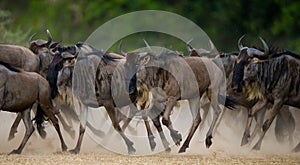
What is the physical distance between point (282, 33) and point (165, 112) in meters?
19.7

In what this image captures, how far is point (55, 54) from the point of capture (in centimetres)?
1415

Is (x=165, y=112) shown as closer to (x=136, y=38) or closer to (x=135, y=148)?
(x=135, y=148)

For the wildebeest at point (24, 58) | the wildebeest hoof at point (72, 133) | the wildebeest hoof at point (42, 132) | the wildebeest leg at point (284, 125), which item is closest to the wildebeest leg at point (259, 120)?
the wildebeest leg at point (284, 125)

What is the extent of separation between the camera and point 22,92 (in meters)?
13.1

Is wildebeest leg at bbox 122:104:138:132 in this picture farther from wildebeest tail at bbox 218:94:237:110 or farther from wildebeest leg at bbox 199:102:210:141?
wildebeest tail at bbox 218:94:237:110

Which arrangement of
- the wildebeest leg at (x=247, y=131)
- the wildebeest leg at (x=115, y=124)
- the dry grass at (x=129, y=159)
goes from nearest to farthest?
the dry grass at (x=129, y=159)
the wildebeest leg at (x=115, y=124)
the wildebeest leg at (x=247, y=131)

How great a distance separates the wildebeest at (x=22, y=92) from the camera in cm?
1296

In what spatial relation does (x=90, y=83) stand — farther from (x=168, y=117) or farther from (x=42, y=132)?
(x=42, y=132)

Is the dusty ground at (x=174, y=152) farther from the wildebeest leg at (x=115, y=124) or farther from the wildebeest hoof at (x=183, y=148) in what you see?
the wildebeest leg at (x=115, y=124)

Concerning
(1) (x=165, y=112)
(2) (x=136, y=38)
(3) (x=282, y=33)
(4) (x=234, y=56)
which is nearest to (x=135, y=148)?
(1) (x=165, y=112)

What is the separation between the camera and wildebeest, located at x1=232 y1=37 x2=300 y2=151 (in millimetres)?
14875

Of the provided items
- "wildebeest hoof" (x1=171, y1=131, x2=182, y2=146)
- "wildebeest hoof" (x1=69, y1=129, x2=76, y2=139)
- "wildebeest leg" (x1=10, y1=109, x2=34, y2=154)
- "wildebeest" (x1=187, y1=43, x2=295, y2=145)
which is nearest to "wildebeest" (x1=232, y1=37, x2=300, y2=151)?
"wildebeest" (x1=187, y1=43, x2=295, y2=145)

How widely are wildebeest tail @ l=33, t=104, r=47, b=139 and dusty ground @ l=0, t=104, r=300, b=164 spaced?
13 centimetres

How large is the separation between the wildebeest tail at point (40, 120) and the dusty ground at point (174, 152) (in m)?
0.13
